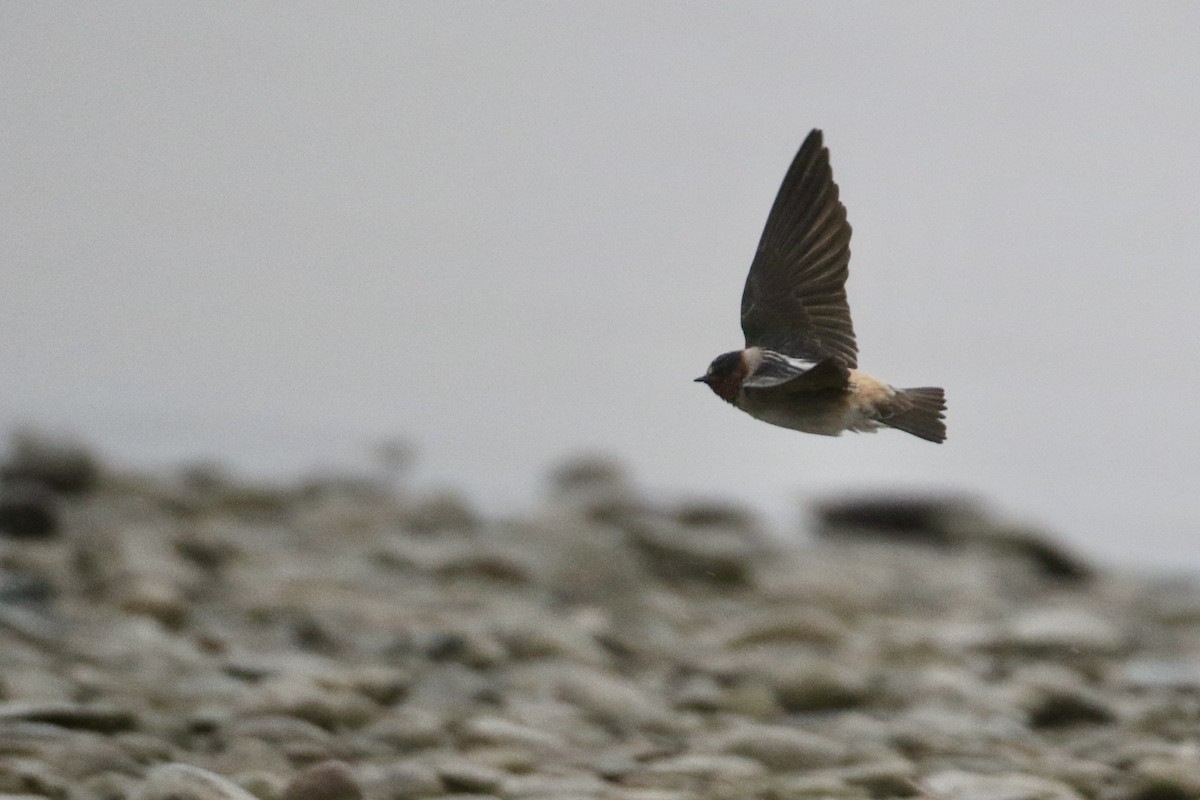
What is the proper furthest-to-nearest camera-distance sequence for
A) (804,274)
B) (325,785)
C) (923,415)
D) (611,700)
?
(611,700), (325,785), (804,274), (923,415)

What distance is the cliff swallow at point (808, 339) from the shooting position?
164 cm

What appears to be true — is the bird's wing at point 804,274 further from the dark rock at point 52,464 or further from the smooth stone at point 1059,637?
the dark rock at point 52,464

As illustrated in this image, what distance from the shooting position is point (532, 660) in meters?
4.65

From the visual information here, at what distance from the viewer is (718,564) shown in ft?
22.0

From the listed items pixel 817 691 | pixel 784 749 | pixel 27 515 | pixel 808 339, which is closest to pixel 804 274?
pixel 808 339

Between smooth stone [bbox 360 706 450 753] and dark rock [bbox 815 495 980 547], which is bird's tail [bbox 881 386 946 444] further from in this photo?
dark rock [bbox 815 495 980 547]

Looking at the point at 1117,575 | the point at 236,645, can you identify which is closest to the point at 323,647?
the point at 236,645

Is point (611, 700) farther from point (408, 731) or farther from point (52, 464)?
point (52, 464)

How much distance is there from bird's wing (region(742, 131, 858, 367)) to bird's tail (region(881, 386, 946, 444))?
10cm

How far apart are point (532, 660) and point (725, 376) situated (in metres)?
3.05

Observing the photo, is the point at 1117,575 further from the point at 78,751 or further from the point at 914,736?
the point at 78,751

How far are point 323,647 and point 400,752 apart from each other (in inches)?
49.5

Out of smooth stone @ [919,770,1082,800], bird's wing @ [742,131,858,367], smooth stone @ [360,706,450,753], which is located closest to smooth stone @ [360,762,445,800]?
smooth stone @ [360,706,450,753]

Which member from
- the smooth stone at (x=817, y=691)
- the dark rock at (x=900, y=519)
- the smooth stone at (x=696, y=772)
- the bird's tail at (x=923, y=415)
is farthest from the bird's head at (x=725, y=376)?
the dark rock at (x=900, y=519)
